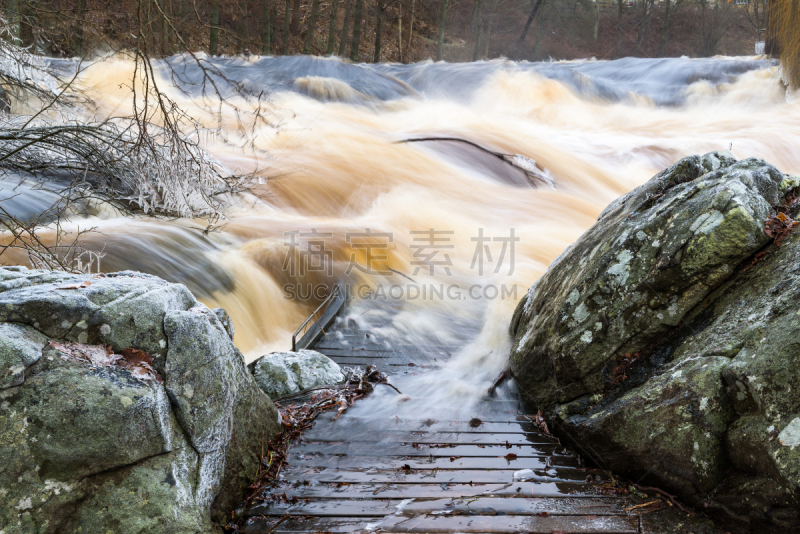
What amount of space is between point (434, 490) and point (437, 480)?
11cm

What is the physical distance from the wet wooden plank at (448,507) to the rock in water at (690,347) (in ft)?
1.06

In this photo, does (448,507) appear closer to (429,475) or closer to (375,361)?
(429,475)

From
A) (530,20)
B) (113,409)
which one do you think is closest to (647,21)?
(530,20)

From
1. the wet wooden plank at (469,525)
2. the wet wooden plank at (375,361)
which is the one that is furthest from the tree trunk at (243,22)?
the wet wooden plank at (469,525)

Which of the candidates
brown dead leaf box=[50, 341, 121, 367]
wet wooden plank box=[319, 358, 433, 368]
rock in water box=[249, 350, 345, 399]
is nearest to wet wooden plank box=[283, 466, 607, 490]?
rock in water box=[249, 350, 345, 399]

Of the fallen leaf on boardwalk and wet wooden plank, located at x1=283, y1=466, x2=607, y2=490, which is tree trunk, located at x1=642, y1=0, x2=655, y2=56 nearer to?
wet wooden plank, located at x1=283, y1=466, x2=607, y2=490

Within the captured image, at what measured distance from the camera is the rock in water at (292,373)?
398 cm

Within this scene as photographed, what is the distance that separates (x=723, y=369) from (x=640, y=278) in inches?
31.2

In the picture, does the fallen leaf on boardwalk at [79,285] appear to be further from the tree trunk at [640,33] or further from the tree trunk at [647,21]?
the tree trunk at [647,21]

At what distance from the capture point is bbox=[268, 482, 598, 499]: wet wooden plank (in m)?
2.85

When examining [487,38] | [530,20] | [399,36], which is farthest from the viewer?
[530,20]

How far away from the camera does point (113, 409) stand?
2.14m

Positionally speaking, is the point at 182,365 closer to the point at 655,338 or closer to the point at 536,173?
the point at 655,338

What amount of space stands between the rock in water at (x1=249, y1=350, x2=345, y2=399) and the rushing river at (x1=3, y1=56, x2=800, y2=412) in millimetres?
990
